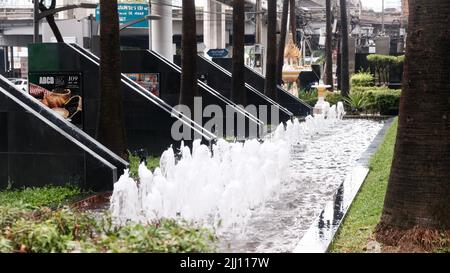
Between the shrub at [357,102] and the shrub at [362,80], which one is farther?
the shrub at [362,80]

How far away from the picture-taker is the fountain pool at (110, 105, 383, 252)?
1035 cm

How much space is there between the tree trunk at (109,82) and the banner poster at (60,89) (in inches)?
113

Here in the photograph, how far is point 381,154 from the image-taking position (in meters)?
18.7

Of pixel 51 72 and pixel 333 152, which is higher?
pixel 51 72

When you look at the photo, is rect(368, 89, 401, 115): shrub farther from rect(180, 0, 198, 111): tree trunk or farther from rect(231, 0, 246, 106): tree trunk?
rect(180, 0, 198, 111): tree trunk

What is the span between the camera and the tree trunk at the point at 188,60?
21.1m

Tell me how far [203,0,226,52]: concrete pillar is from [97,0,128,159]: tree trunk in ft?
150

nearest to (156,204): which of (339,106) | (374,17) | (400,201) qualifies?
(400,201)

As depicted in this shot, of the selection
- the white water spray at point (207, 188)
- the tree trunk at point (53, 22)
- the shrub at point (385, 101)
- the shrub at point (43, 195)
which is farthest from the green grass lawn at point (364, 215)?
the shrub at point (385, 101)

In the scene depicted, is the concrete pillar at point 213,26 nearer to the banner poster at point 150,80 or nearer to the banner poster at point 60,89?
the banner poster at point 150,80

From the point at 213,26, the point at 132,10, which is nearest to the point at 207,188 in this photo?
the point at 132,10

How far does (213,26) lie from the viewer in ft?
214

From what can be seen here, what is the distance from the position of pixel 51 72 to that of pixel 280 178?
22.0ft
